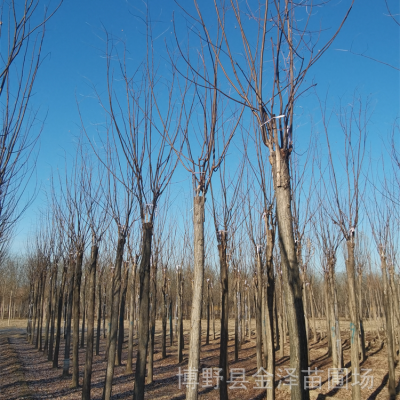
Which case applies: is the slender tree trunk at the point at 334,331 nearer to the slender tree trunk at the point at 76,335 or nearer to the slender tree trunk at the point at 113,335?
the slender tree trunk at the point at 113,335

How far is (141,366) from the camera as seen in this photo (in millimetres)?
4754

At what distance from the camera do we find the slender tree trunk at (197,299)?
3.43 metres

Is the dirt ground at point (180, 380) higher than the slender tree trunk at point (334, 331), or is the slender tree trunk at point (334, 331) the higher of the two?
the slender tree trunk at point (334, 331)

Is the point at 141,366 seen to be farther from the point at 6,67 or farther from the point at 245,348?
the point at 245,348

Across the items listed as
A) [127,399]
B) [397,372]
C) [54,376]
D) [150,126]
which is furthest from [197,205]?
[397,372]

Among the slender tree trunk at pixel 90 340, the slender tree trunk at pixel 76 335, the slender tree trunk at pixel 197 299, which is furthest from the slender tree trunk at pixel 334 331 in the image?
the slender tree trunk at pixel 197 299

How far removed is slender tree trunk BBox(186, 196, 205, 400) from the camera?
3.43 metres

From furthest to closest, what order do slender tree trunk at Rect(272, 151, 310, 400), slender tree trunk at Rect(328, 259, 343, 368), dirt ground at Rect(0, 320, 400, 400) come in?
1. slender tree trunk at Rect(328, 259, 343, 368)
2. dirt ground at Rect(0, 320, 400, 400)
3. slender tree trunk at Rect(272, 151, 310, 400)

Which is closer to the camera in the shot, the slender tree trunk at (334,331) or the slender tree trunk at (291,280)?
the slender tree trunk at (291,280)

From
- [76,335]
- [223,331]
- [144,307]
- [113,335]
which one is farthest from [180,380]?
A: [144,307]

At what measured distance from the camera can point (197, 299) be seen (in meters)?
3.57

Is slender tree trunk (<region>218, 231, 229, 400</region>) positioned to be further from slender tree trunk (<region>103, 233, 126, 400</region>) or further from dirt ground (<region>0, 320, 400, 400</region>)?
slender tree trunk (<region>103, 233, 126, 400</region>)

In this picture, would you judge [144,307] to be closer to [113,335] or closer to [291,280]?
[113,335]

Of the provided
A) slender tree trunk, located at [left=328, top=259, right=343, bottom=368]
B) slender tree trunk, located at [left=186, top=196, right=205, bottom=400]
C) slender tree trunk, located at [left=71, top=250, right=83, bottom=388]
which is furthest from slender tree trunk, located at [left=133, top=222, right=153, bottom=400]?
slender tree trunk, located at [left=328, top=259, right=343, bottom=368]
